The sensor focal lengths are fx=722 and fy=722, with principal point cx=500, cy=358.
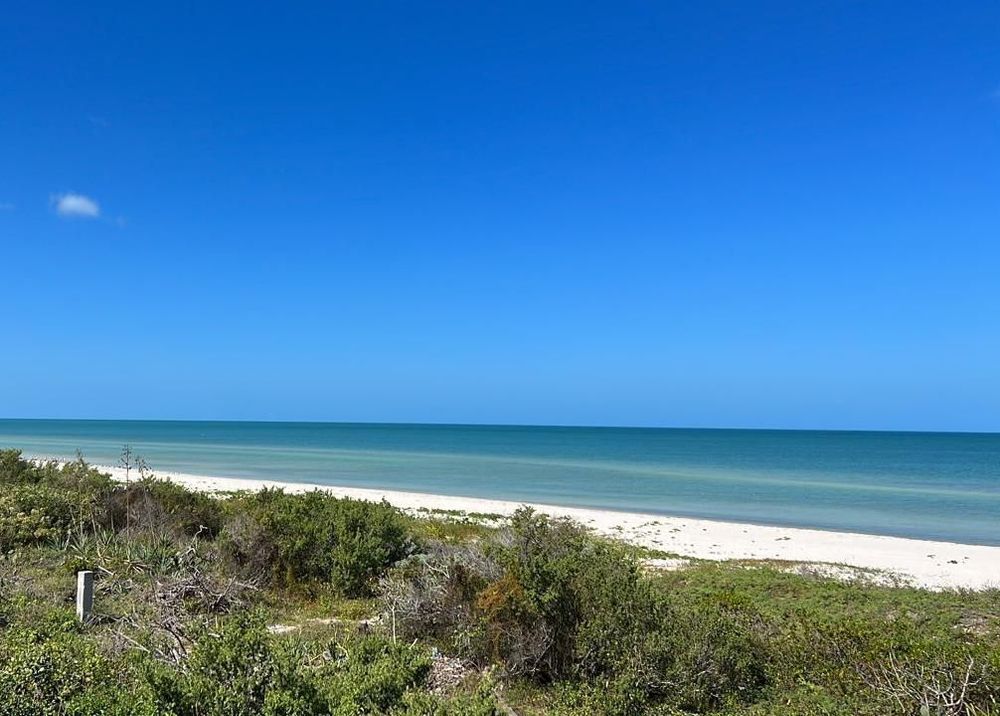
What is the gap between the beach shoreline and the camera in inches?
624

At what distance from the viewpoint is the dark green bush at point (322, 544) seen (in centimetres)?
1083

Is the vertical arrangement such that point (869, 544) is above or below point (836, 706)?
below

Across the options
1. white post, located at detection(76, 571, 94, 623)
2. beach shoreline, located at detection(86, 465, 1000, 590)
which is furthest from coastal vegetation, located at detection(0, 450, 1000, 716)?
beach shoreline, located at detection(86, 465, 1000, 590)

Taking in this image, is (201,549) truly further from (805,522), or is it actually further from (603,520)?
(805,522)

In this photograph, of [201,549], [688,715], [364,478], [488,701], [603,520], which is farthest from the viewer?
[364,478]

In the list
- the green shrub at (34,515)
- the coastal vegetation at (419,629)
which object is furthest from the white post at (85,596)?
the green shrub at (34,515)

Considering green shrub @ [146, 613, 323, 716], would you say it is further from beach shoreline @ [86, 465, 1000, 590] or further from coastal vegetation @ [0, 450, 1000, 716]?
beach shoreline @ [86, 465, 1000, 590]

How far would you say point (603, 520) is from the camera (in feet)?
79.8

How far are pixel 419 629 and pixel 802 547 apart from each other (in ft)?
50.3

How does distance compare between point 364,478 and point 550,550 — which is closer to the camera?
point 550,550

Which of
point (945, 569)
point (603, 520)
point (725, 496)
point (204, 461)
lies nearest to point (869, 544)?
point (945, 569)

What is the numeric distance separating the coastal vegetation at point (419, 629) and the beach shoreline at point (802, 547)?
330cm

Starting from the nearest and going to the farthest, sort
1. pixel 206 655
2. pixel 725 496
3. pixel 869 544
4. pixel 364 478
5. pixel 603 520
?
pixel 206 655
pixel 869 544
pixel 603 520
pixel 725 496
pixel 364 478

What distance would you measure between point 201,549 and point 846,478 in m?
46.2
